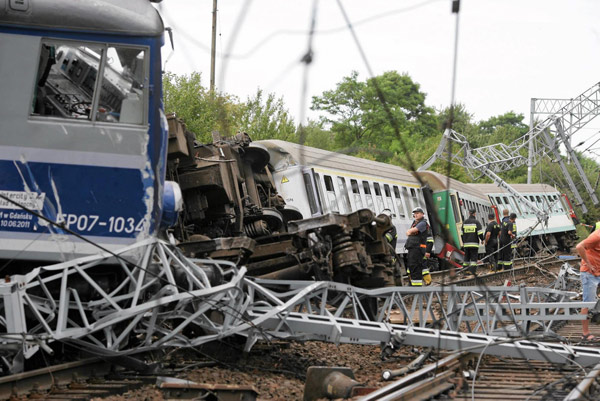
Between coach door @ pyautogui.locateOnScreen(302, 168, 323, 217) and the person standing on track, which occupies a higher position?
coach door @ pyautogui.locateOnScreen(302, 168, 323, 217)

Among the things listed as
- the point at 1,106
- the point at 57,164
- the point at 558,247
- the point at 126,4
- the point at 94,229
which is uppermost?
the point at 126,4

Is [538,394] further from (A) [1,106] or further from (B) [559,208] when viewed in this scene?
(B) [559,208]

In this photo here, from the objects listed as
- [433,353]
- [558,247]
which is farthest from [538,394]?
[558,247]

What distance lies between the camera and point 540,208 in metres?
38.5

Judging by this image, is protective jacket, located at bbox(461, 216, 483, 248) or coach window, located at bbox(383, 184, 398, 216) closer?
protective jacket, located at bbox(461, 216, 483, 248)

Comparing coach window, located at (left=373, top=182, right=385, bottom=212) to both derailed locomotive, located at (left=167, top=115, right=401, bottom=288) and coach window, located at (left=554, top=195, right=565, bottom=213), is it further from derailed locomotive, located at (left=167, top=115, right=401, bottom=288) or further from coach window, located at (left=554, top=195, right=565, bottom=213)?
coach window, located at (left=554, top=195, right=565, bottom=213)

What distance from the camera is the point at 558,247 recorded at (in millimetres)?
39062

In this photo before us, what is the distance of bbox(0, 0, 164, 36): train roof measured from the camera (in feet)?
23.7

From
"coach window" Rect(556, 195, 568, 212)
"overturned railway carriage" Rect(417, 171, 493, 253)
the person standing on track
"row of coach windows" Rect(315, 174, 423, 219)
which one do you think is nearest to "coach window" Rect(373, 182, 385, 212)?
"row of coach windows" Rect(315, 174, 423, 219)

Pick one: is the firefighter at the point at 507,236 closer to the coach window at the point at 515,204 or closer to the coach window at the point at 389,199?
the coach window at the point at 389,199

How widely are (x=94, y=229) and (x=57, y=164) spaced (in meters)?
0.69

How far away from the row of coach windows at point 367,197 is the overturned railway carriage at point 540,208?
9.85 m

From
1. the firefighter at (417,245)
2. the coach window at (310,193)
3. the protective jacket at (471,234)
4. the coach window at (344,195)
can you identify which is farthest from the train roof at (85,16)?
the protective jacket at (471,234)

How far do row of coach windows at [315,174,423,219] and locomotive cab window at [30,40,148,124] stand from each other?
32.1ft
